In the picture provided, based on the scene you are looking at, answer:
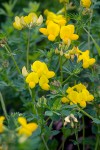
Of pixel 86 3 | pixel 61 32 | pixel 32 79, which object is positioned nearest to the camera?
pixel 32 79

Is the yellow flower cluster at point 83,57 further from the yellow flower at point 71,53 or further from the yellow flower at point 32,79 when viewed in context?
the yellow flower at point 32,79

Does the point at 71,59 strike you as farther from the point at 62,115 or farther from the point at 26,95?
the point at 26,95

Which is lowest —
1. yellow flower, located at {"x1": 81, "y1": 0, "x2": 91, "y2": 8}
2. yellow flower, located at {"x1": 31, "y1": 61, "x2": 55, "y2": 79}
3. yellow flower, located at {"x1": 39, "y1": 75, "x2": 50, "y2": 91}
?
yellow flower, located at {"x1": 39, "y1": 75, "x2": 50, "y2": 91}

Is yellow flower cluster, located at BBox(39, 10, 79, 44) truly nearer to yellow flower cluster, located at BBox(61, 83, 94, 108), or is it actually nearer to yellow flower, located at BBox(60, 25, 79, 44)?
yellow flower, located at BBox(60, 25, 79, 44)

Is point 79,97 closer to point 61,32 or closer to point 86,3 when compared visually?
point 61,32

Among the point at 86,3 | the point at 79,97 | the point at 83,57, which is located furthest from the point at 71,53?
the point at 86,3

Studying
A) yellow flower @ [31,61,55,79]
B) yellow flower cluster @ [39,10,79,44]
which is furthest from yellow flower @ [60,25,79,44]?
yellow flower @ [31,61,55,79]

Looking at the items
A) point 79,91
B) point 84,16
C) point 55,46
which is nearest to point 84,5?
point 84,16

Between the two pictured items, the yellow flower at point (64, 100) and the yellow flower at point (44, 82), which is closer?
the yellow flower at point (44, 82)

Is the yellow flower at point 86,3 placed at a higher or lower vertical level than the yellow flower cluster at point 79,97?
higher

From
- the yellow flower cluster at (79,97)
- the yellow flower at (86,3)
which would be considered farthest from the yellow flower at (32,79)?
the yellow flower at (86,3)

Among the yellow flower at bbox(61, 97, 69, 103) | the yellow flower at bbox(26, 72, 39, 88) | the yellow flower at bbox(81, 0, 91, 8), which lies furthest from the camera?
the yellow flower at bbox(81, 0, 91, 8)
